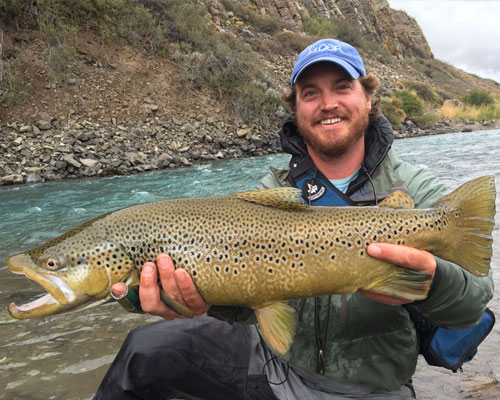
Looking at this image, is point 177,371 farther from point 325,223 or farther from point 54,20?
Result: point 54,20

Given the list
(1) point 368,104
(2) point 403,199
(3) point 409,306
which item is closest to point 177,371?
(3) point 409,306

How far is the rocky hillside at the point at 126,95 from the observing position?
15.3 m

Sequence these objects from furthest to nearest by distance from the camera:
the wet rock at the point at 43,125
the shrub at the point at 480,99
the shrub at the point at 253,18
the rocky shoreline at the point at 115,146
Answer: the shrub at the point at 480,99, the shrub at the point at 253,18, the wet rock at the point at 43,125, the rocky shoreline at the point at 115,146

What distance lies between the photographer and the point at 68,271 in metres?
2.10

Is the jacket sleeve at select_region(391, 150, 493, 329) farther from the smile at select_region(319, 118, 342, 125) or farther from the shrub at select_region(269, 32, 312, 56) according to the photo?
the shrub at select_region(269, 32, 312, 56)

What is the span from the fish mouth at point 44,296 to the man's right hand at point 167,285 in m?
0.38

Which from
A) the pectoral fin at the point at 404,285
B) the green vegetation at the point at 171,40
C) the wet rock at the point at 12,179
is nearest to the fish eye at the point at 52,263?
the pectoral fin at the point at 404,285

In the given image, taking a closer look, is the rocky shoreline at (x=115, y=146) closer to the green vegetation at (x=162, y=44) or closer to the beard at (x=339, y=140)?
the green vegetation at (x=162, y=44)

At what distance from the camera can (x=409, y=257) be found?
180cm

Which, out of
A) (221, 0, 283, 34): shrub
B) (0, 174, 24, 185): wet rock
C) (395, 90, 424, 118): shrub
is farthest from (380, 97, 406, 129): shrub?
(0, 174, 24, 185): wet rock

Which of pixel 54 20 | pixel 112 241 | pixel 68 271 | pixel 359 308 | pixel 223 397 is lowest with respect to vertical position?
pixel 223 397

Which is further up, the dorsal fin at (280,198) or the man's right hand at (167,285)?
the dorsal fin at (280,198)

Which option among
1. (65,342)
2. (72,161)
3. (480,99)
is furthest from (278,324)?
(480,99)

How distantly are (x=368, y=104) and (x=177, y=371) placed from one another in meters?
2.20
